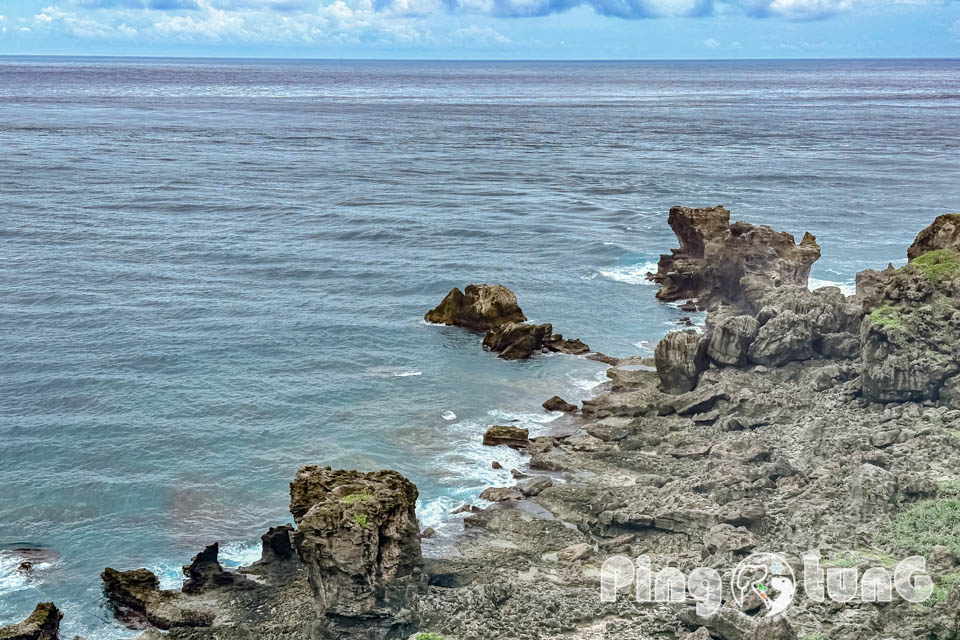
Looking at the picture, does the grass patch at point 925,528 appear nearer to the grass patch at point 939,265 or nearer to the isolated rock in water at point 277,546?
the grass patch at point 939,265

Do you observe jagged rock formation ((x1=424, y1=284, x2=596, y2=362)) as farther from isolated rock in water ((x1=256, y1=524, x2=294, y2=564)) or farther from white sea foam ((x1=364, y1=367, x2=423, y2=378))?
isolated rock in water ((x1=256, y1=524, x2=294, y2=564))

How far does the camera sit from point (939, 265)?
130 ft

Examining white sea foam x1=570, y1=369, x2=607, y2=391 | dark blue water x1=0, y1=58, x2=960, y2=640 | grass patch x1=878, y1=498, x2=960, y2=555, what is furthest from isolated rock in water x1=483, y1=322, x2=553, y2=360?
grass patch x1=878, y1=498, x2=960, y2=555

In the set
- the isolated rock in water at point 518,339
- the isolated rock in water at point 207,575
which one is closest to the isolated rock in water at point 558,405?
the isolated rock in water at point 518,339

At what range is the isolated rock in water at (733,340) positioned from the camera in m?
43.4

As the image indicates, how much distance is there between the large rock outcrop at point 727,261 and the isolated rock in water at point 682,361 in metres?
9.75

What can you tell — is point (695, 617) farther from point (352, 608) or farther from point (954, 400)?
point (954, 400)

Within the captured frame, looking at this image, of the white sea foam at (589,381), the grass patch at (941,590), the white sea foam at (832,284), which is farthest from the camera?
the white sea foam at (832,284)

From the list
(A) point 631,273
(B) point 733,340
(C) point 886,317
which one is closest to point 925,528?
(C) point 886,317

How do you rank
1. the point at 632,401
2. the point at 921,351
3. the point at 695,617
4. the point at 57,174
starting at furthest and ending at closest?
the point at 57,174 → the point at 632,401 → the point at 921,351 → the point at 695,617

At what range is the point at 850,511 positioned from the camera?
97.0ft

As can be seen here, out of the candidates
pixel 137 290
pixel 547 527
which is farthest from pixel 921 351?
pixel 137 290

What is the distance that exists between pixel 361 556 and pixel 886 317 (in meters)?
23.3

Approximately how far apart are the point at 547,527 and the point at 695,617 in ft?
27.5
